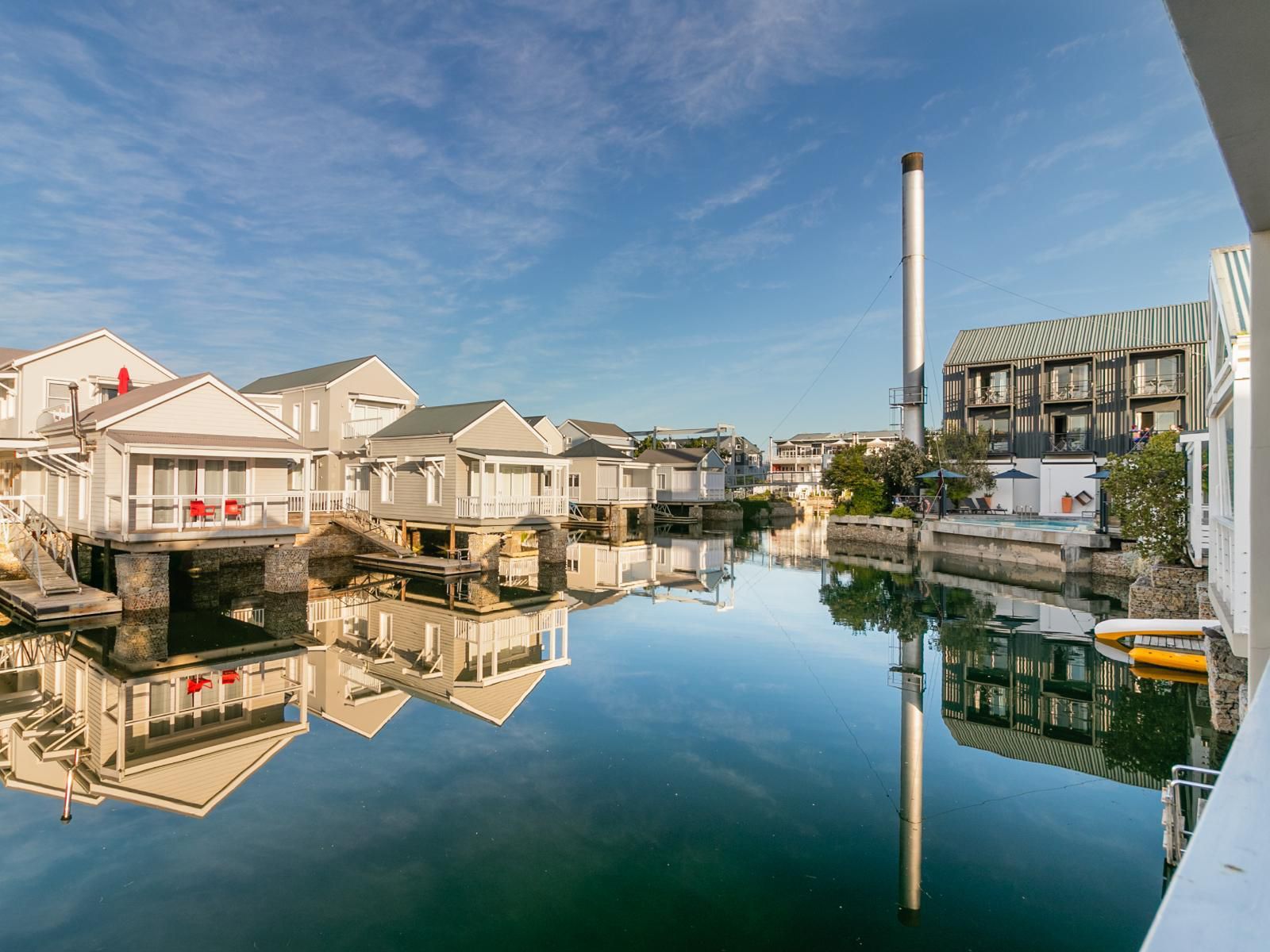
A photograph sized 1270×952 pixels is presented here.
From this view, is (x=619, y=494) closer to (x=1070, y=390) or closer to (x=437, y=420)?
(x=437, y=420)

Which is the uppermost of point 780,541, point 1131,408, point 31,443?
point 1131,408

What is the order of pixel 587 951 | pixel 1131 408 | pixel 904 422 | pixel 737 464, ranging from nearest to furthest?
pixel 587 951 < pixel 1131 408 < pixel 904 422 < pixel 737 464

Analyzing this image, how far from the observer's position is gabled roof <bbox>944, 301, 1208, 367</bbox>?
39219 mm

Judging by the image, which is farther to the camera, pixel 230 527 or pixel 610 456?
pixel 610 456

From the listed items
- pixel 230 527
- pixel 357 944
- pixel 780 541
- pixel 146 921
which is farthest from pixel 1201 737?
pixel 780 541

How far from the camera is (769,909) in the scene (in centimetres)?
576

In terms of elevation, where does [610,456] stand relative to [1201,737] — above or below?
above

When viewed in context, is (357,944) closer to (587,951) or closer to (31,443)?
(587,951)

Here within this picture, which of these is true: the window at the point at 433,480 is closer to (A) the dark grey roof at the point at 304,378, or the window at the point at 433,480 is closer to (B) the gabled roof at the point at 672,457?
(A) the dark grey roof at the point at 304,378

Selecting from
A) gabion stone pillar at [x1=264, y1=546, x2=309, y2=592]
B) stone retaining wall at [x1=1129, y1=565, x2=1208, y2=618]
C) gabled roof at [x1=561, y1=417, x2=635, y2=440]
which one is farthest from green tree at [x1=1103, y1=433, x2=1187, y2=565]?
gabled roof at [x1=561, y1=417, x2=635, y2=440]

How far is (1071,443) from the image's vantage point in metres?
40.7

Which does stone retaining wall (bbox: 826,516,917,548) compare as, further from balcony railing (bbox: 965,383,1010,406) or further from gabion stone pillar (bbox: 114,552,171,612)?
gabion stone pillar (bbox: 114,552,171,612)

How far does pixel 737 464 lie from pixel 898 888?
80.4 meters

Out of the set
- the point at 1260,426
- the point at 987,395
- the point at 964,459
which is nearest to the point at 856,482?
the point at 964,459
